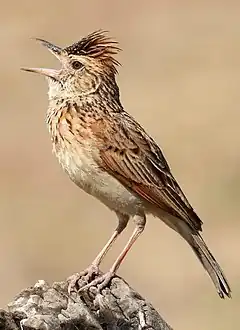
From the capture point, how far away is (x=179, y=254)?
1692cm

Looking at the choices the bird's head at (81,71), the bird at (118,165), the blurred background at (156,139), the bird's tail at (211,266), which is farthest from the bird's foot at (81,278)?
the blurred background at (156,139)

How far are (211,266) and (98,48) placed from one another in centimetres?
159

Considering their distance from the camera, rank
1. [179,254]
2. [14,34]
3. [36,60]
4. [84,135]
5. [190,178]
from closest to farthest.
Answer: [84,135] < [179,254] < [190,178] < [36,60] < [14,34]

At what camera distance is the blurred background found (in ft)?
52.7

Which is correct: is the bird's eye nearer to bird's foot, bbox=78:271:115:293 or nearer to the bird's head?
the bird's head

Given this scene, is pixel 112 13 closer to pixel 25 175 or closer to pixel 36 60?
pixel 36 60

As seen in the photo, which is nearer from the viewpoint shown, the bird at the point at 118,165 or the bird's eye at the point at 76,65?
the bird at the point at 118,165

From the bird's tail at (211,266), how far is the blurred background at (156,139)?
17.5ft

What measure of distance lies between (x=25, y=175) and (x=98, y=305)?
44.0ft

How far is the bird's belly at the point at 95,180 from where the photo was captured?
334 inches

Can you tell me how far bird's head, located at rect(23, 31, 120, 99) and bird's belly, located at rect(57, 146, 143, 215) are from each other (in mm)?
585

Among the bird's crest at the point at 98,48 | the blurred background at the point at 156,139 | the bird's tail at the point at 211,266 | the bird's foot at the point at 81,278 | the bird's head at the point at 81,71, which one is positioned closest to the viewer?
the bird's foot at the point at 81,278

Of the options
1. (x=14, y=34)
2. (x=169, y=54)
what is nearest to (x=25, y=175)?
(x=169, y=54)

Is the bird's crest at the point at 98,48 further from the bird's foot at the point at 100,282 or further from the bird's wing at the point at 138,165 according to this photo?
the bird's foot at the point at 100,282
